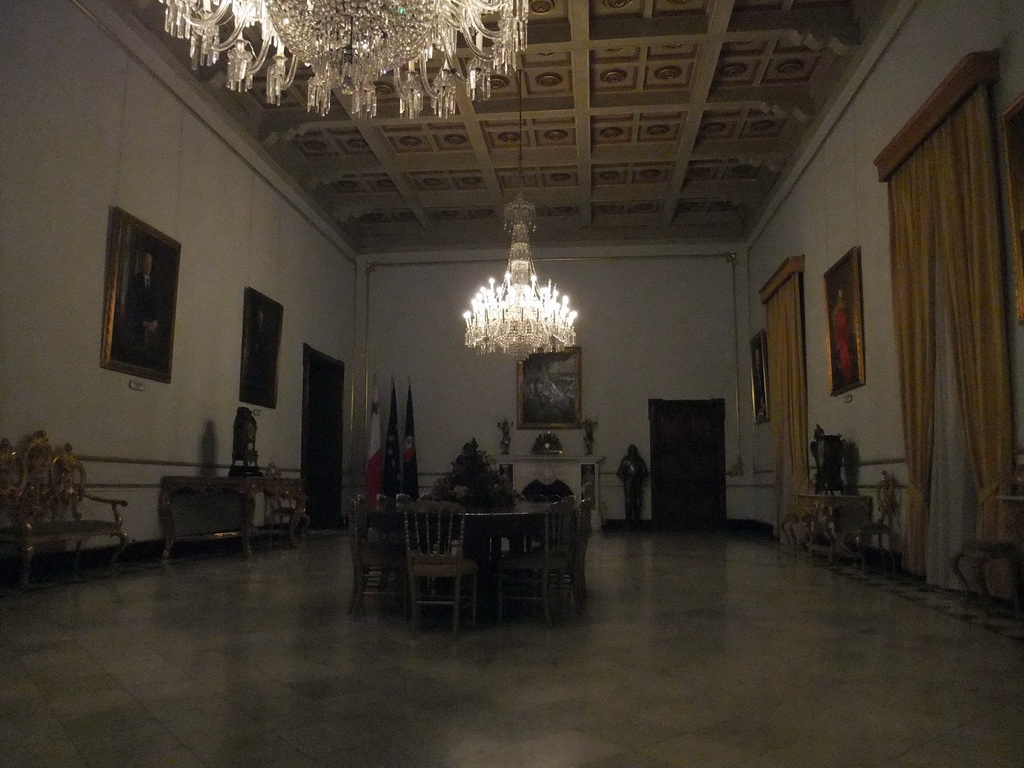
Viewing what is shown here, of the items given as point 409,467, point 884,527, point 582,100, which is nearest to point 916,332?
point 884,527

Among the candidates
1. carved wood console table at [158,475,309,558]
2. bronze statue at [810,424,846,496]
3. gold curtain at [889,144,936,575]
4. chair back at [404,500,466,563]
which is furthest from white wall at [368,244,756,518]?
chair back at [404,500,466,563]

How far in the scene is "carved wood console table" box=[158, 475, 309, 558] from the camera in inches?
316

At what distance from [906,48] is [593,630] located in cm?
630

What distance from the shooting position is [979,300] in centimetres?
555

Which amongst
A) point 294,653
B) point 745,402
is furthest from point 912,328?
point 745,402

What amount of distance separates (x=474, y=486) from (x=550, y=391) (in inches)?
347

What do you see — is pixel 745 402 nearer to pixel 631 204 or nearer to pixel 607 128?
pixel 631 204

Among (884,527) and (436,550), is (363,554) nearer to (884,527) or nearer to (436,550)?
(436,550)

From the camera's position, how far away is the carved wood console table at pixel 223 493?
26.3ft

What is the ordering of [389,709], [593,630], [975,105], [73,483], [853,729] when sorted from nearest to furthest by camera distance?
1. [853,729]
2. [389,709]
3. [593,630]
4. [975,105]
5. [73,483]

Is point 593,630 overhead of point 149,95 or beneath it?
beneath

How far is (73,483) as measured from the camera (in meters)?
6.69

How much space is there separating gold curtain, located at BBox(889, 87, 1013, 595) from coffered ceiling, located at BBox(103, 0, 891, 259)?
2.28m

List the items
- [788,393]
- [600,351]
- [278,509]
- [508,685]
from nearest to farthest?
1. [508,685]
2. [278,509]
3. [788,393]
4. [600,351]
